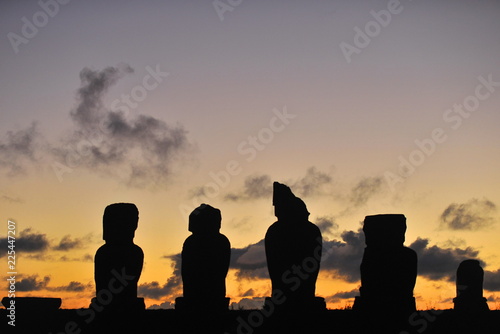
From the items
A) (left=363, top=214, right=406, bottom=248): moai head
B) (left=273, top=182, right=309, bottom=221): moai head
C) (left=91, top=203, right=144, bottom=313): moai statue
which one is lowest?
(left=91, top=203, right=144, bottom=313): moai statue

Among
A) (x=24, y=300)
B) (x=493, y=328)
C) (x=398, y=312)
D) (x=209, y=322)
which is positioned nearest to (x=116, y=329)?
(x=209, y=322)

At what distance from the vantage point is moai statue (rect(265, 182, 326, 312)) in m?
18.4

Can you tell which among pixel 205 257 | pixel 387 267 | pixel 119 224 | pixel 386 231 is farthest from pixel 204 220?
pixel 387 267

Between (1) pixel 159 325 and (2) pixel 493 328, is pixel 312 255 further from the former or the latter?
(2) pixel 493 328

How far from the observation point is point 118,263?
18.8m

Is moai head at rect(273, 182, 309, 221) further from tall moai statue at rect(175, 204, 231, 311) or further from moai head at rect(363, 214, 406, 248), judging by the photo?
moai head at rect(363, 214, 406, 248)

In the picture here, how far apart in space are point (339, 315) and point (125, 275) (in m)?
5.50

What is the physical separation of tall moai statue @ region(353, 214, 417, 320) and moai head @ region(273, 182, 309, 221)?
5.91 feet

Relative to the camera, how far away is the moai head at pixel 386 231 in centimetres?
1939

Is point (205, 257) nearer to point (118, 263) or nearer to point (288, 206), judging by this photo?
point (118, 263)

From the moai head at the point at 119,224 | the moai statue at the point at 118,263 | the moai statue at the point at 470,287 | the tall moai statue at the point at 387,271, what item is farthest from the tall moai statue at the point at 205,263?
the moai statue at the point at 470,287

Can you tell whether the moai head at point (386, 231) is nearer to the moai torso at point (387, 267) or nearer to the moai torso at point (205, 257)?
the moai torso at point (387, 267)

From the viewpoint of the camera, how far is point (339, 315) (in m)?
19.6

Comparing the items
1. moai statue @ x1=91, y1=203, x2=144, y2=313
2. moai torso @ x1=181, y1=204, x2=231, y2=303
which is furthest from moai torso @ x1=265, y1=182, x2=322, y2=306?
moai statue @ x1=91, y1=203, x2=144, y2=313
